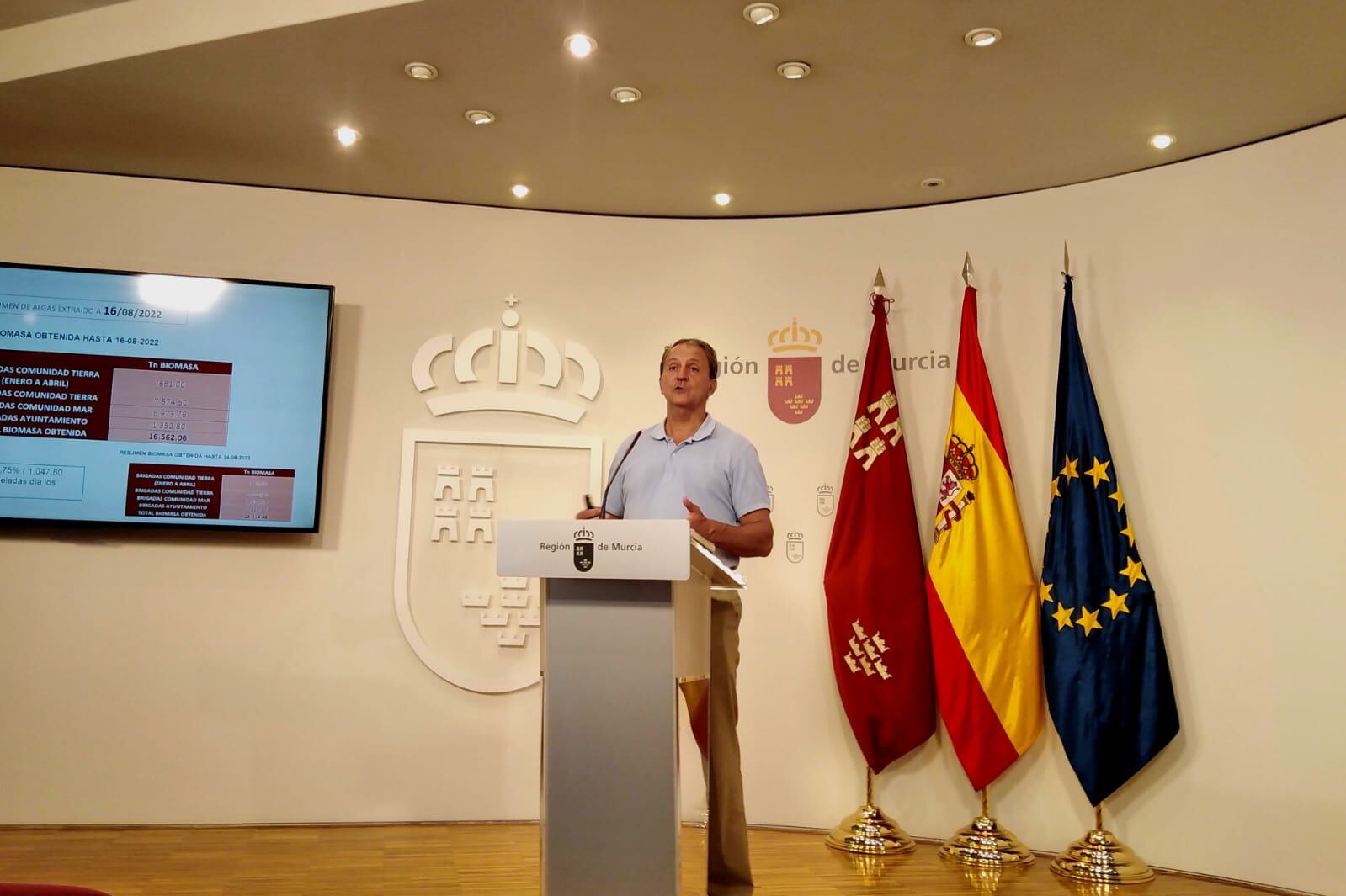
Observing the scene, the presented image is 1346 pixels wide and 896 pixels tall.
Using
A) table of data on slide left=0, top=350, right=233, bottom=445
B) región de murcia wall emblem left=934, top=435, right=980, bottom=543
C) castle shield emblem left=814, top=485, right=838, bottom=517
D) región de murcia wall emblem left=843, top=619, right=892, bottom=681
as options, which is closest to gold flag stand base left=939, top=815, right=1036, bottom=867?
región de murcia wall emblem left=843, top=619, right=892, bottom=681

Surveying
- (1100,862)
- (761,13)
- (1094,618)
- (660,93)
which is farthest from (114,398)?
(1100,862)

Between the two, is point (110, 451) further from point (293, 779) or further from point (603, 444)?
point (603, 444)

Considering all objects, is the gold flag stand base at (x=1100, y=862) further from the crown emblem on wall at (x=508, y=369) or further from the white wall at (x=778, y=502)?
the crown emblem on wall at (x=508, y=369)

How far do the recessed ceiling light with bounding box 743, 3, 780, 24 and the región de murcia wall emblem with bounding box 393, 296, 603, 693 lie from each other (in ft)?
6.14

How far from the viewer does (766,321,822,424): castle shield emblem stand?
4844 mm

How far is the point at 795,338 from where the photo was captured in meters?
4.89

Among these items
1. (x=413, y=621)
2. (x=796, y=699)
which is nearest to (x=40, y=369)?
(x=413, y=621)

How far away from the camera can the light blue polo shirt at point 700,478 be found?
3234mm

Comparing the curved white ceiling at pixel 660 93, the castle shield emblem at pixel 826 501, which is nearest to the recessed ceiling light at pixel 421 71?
the curved white ceiling at pixel 660 93

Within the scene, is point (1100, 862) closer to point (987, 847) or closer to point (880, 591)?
point (987, 847)

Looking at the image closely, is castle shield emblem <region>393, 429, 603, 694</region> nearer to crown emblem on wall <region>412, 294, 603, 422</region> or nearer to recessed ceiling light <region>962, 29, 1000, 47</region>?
crown emblem on wall <region>412, 294, 603, 422</region>

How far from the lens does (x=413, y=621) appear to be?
15.0 ft

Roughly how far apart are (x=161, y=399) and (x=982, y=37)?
11.4 ft

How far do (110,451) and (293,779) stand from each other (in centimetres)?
156
